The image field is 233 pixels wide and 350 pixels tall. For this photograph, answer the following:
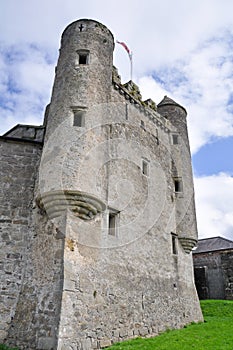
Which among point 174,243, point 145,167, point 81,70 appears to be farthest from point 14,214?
point 174,243

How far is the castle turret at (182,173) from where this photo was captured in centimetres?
1648

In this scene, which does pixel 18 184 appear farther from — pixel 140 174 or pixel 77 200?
pixel 140 174

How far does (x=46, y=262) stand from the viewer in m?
9.85

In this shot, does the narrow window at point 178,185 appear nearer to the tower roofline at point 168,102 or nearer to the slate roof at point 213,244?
the tower roofline at point 168,102

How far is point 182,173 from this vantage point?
1791 centimetres

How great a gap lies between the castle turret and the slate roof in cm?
836

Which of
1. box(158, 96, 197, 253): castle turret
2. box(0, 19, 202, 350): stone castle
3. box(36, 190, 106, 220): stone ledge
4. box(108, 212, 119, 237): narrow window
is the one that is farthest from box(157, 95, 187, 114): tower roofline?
box(36, 190, 106, 220): stone ledge

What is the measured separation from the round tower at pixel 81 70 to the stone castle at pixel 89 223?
0.16 ft

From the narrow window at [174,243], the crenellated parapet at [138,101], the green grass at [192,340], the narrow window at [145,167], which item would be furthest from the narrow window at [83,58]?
the green grass at [192,340]

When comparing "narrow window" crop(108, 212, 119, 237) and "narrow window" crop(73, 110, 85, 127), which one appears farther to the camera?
"narrow window" crop(108, 212, 119, 237)

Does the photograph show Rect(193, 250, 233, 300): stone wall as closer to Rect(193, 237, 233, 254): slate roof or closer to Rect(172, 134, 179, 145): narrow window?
Rect(193, 237, 233, 254): slate roof

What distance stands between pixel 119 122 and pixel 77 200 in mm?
5207

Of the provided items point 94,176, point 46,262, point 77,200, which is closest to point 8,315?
point 46,262

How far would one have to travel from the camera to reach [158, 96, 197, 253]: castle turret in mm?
16484
